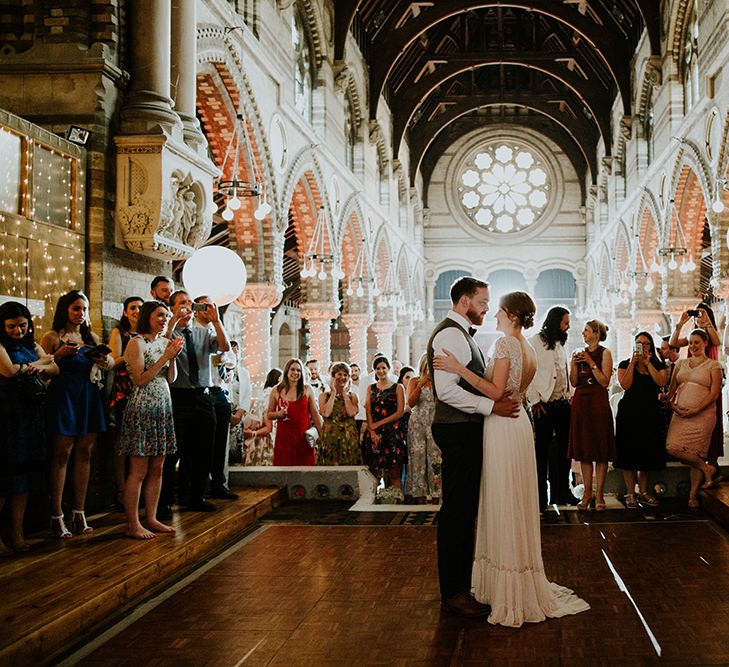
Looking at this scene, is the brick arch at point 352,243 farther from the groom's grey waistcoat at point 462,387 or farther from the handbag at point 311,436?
the groom's grey waistcoat at point 462,387

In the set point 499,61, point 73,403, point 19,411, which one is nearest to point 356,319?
point 499,61

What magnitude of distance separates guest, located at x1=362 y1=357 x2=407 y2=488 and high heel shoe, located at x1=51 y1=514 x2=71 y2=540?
2.83 m

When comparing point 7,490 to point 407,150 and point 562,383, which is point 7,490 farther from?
point 407,150

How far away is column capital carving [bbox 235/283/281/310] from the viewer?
44.0 feet

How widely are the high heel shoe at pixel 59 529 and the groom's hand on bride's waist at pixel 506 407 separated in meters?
2.82

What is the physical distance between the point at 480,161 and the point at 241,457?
26.6 meters

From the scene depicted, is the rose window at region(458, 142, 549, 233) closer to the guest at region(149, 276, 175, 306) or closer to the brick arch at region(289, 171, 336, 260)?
the brick arch at region(289, 171, 336, 260)

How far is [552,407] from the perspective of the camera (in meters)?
7.13

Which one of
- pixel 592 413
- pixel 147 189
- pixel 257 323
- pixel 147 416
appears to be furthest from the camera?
pixel 257 323

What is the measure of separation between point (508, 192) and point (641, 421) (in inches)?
1063

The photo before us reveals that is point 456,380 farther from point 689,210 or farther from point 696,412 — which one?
point 689,210

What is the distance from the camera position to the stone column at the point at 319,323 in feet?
58.3

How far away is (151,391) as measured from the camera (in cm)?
538

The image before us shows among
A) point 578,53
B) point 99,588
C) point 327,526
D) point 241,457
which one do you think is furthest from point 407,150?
point 99,588
